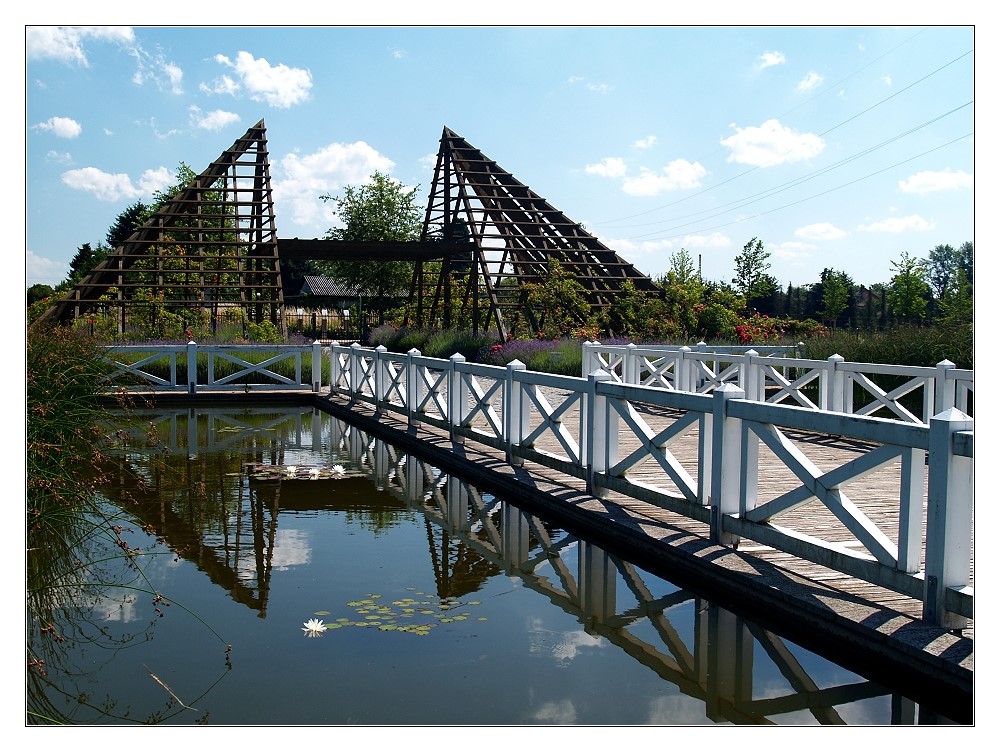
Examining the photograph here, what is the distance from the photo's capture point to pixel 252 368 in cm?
2044

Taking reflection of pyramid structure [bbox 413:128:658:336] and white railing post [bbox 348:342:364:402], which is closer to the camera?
white railing post [bbox 348:342:364:402]

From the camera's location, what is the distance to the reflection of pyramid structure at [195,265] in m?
33.1

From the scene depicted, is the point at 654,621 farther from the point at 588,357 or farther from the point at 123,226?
the point at 123,226

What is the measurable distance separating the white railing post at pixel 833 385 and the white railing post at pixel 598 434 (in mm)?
5786

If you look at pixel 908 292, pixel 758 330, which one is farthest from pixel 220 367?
pixel 908 292

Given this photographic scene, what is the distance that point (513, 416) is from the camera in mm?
10945

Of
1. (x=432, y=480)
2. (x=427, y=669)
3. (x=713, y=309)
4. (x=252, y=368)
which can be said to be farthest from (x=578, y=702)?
(x=713, y=309)

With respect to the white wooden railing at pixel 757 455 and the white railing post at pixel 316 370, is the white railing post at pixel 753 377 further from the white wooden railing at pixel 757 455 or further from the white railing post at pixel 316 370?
the white railing post at pixel 316 370

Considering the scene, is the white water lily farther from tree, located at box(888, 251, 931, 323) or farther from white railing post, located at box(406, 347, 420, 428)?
tree, located at box(888, 251, 931, 323)

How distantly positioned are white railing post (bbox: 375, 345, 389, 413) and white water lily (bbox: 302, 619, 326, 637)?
10.6 meters

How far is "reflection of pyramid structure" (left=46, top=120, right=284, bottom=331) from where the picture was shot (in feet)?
108

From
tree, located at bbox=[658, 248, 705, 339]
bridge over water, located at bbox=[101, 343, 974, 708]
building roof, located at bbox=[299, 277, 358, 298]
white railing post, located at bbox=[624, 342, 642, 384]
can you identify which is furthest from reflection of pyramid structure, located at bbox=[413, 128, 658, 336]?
building roof, located at bbox=[299, 277, 358, 298]

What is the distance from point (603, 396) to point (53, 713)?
526 cm

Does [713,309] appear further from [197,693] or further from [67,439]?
[197,693]
